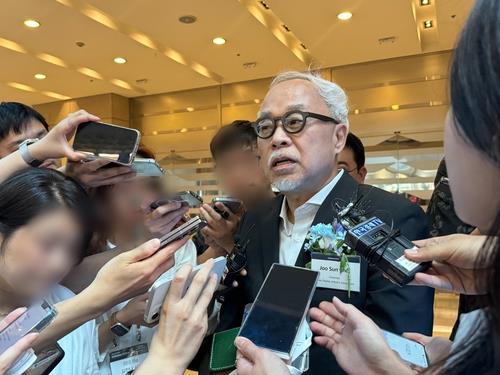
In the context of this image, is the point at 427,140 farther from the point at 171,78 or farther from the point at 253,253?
the point at 253,253

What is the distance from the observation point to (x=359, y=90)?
24.7 feet

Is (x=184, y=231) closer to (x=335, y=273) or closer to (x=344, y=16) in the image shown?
(x=335, y=273)

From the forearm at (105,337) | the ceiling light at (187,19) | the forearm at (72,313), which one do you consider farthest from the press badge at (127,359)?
Answer: the ceiling light at (187,19)

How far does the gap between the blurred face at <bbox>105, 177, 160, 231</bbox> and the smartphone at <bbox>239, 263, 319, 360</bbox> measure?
56 centimetres

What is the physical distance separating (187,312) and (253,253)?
55 cm

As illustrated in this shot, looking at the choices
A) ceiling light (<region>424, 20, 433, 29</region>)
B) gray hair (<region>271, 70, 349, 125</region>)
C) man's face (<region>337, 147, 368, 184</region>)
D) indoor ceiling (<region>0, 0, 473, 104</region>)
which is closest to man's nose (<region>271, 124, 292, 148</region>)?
gray hair (<region>271, 70, 349, 125</region>)

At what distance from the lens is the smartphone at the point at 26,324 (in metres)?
0.83

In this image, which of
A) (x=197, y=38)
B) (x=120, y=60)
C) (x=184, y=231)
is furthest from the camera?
(x=120, y=60)

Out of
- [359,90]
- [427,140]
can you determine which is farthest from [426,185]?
[359,90]

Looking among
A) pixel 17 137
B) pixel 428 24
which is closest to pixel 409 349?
pixel 17 137

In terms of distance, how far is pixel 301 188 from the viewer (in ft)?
5.11

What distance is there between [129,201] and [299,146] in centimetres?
62

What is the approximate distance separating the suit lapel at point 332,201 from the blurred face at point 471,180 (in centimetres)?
75

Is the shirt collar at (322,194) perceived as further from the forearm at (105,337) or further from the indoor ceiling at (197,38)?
the indoor ceiling at (197,38)
